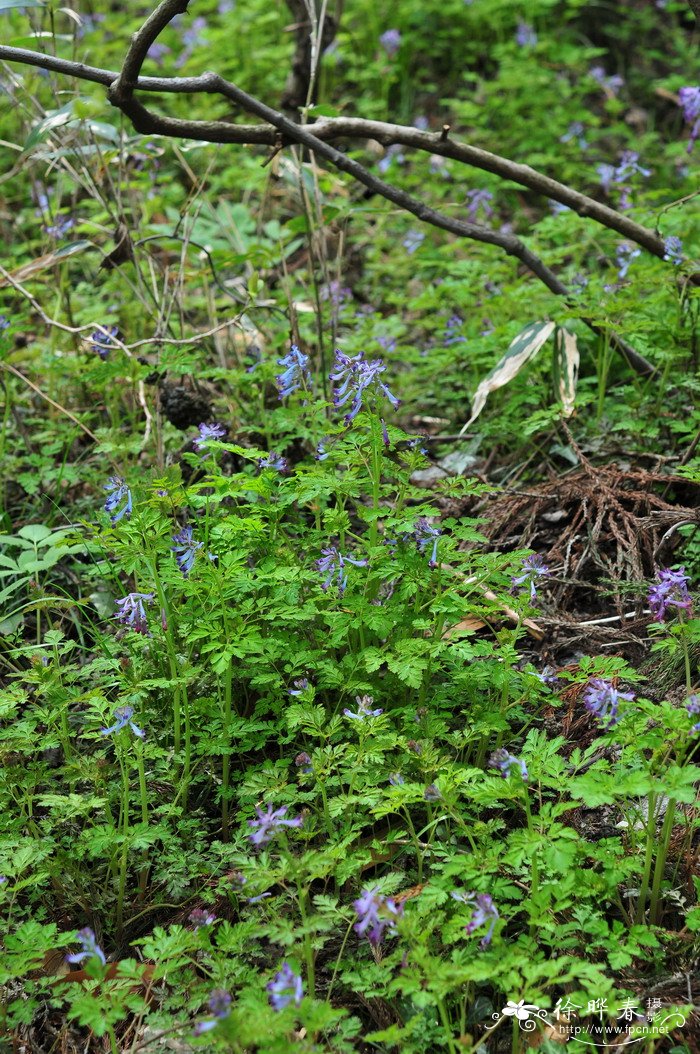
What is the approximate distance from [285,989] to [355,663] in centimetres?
78

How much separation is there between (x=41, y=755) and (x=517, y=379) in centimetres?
207

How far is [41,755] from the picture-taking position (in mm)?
2408

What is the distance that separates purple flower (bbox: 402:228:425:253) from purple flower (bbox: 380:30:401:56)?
1974 mm

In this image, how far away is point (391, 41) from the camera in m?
6.03

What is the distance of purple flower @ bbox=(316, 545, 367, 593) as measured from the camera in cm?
214

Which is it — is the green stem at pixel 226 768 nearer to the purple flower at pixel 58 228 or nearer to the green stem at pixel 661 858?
the green stem at pixel 661 858

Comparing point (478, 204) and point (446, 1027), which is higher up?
point (478, 204)

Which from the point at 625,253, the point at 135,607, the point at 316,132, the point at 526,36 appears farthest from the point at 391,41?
the point at 135,607

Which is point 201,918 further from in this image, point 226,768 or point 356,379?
point 356,379

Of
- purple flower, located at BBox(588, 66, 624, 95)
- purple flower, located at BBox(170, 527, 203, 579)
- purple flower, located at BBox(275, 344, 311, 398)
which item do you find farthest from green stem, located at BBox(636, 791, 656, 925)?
purple flower, located at BBox(588, 66, 624, 95)

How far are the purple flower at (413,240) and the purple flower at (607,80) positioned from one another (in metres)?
2.05

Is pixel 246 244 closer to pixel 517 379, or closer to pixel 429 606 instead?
pixel 517 379

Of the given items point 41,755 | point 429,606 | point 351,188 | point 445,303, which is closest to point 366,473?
point 429,606

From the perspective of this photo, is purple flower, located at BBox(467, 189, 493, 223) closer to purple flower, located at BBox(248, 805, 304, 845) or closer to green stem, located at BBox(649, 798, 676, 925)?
green stem, located at BBox(649, 798, 676, 925)
